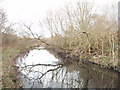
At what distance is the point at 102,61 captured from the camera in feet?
50.5

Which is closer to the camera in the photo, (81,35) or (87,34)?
(87,34)

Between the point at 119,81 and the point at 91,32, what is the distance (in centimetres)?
937

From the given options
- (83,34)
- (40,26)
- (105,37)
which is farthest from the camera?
(40,26)

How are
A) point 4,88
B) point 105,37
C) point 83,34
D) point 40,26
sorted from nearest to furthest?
point 4,88
point 105,37
point 83,34
point 40,26

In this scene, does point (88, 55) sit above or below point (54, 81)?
above

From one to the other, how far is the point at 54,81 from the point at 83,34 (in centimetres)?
993

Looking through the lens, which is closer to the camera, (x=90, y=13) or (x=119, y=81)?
(x=119, y=81)

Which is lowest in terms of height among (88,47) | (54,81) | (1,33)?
(54,81)

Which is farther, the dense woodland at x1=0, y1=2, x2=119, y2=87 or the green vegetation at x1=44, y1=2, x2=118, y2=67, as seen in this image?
the dense woodland at x1=0, y1=2, x2=119, y2=87

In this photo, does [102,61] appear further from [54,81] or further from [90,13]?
[90,13]

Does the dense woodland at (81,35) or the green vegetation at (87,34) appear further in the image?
the dense woodland at (81,35)

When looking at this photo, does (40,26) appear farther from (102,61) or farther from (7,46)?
(102,61)

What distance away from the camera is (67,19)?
989 inches

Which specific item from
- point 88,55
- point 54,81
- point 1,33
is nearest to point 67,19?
point 88,55
